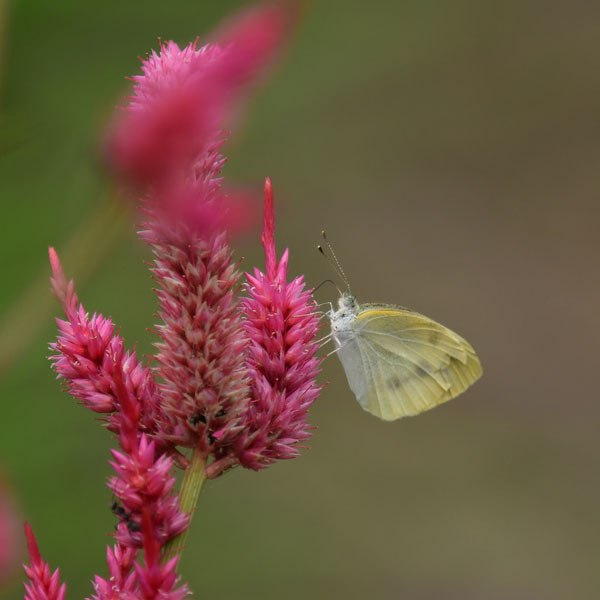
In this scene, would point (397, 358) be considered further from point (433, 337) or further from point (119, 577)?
point (119, 577)

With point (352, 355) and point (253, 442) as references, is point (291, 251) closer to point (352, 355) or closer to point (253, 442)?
point (352, 355)

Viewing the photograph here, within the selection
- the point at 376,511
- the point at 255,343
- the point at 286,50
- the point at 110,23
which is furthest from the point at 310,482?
the point at 286,50

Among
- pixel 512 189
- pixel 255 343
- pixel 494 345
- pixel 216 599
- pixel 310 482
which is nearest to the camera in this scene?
pixel 255 343

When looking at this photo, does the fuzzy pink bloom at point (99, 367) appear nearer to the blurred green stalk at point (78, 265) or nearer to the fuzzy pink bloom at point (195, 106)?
the blurred green stalk at point (78, 265)

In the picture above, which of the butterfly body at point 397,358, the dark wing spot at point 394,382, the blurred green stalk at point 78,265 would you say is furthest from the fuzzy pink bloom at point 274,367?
the dark wing spot at point 394,382

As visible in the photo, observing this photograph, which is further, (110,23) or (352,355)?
(110,23)

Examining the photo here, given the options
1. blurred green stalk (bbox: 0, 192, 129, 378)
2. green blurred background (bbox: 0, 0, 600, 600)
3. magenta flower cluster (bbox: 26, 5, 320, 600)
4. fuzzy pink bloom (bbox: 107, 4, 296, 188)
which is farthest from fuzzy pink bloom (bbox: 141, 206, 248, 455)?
green blurred background (bbox: 0, 0, 600, 600)

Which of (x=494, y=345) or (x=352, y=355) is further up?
(x=494, y=345)

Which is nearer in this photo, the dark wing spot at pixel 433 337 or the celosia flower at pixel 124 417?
the celosia flower at pixel 124 417
